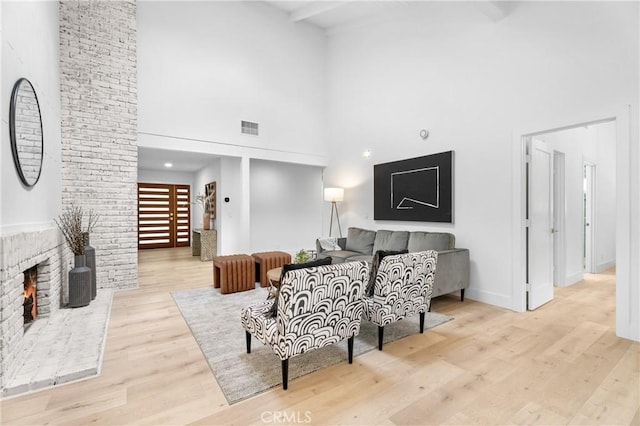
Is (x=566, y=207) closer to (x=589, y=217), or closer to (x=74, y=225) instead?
(x=589, y=217)

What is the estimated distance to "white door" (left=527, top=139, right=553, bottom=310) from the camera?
377 centimetres

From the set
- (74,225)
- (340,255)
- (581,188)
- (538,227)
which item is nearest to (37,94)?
(74,225)

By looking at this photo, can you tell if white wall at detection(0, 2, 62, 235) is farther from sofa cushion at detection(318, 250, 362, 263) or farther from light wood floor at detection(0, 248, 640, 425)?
sofa cushion at detection(318, 250, 362, 263)

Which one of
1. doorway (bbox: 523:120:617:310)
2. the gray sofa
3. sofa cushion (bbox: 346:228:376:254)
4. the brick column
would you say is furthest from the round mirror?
doorway (bbox: 523:120:617:310)

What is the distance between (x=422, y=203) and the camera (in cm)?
484

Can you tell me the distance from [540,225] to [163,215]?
958 cm

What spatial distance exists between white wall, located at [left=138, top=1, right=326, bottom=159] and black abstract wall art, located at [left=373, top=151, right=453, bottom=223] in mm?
2105

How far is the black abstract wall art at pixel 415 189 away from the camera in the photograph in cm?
447

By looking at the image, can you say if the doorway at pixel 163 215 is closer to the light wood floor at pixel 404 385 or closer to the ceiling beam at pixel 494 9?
the light wood floor at pixel 404 385

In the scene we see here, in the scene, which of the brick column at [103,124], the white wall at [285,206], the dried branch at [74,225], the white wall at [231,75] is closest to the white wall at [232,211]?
the white wall at [285,206]

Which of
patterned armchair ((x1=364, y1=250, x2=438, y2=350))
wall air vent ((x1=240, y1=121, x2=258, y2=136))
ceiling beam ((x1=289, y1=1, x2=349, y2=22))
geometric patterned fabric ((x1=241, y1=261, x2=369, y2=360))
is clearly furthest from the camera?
wall air vent ((x1=240, y1=121, x2=258, y2=136))

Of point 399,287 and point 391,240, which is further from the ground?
point 391,240

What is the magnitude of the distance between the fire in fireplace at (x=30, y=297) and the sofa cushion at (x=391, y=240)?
436 centimetres

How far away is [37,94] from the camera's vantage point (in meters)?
3.09
